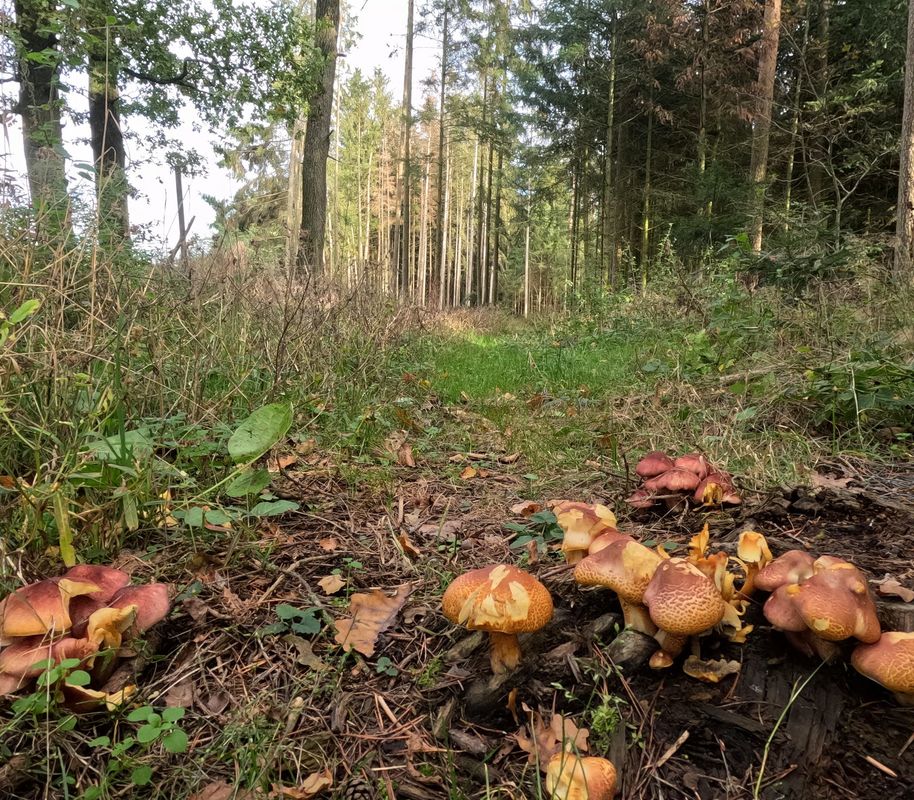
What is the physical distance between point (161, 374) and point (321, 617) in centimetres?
135

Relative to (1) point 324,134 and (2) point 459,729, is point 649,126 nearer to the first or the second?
(1) point 324,134

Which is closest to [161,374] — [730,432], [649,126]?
[730,432]

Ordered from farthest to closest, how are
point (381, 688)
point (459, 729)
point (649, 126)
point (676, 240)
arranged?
point (649, 126) → point (676, 240) → point (381, 688) → point (459, 729)

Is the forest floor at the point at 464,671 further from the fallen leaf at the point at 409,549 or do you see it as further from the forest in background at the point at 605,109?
the forest in background at the point at 605,109

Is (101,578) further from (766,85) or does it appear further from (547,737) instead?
(766,85)

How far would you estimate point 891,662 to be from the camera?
42.7 inches

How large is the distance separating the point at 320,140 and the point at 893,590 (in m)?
11.1

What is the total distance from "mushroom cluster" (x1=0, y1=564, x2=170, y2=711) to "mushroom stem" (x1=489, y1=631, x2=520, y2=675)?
A: 855mm

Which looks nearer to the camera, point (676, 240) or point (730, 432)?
point (730, 432)

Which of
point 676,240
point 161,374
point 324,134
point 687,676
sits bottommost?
point 687,676

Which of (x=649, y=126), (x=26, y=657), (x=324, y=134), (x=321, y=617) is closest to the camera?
(x=26, y=657)

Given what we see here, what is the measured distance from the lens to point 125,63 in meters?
9.37

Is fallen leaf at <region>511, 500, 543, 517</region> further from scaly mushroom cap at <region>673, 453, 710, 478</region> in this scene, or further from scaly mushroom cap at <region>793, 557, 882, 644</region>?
scaly mushroom cap at <region>793, 557, 882, 644</region>

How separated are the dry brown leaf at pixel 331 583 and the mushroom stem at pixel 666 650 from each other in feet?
3.30
